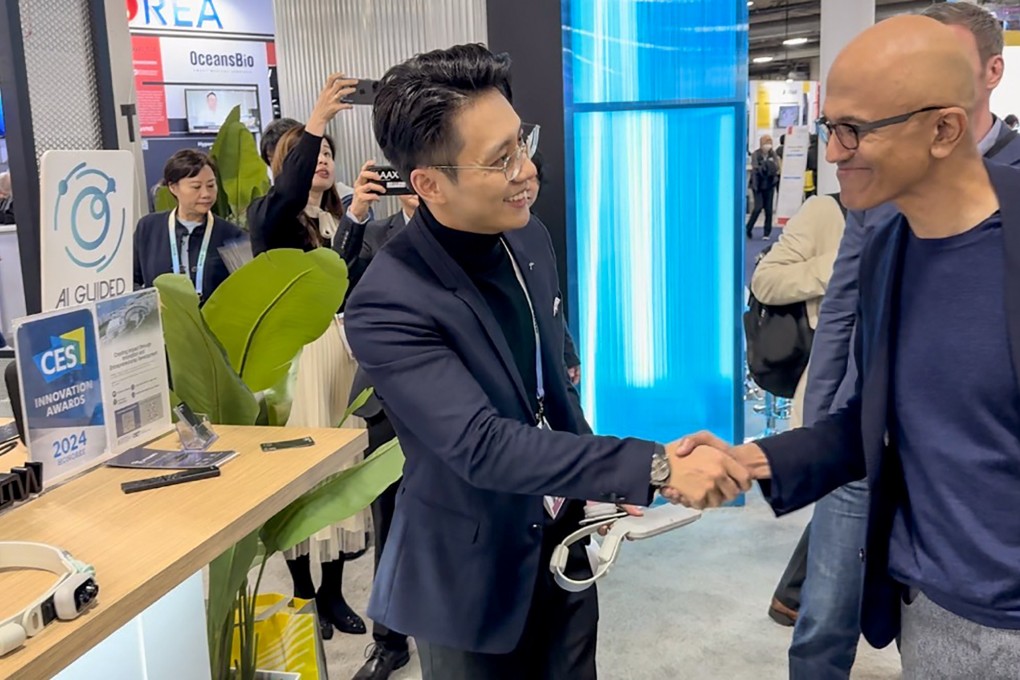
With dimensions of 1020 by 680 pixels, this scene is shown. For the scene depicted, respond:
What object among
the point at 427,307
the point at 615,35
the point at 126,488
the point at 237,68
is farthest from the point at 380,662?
the point at 237,68

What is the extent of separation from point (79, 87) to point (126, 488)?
2.70 metres

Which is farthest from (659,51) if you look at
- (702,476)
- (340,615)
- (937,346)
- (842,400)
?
(937,346)

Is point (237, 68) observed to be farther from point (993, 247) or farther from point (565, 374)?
point (993, 247)

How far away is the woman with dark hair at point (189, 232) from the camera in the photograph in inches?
154

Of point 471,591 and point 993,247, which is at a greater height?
point 993,247

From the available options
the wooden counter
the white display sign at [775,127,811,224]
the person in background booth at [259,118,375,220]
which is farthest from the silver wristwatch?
the white display sign at [775,127,811,224]

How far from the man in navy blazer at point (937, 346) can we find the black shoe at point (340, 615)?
2.22 m

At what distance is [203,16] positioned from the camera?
8.58m

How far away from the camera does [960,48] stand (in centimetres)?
140

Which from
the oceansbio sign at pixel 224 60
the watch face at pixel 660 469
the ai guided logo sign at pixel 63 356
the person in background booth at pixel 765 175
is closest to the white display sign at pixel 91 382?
the ai guided logo sign at pixel 63 356

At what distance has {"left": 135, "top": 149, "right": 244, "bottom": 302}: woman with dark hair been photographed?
391cm

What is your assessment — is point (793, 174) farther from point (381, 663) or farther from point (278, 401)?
point (278, 401)

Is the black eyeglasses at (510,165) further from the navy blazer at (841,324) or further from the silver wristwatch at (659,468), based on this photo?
the navy blazer at (841,324)

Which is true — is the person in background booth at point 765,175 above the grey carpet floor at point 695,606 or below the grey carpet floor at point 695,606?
above
